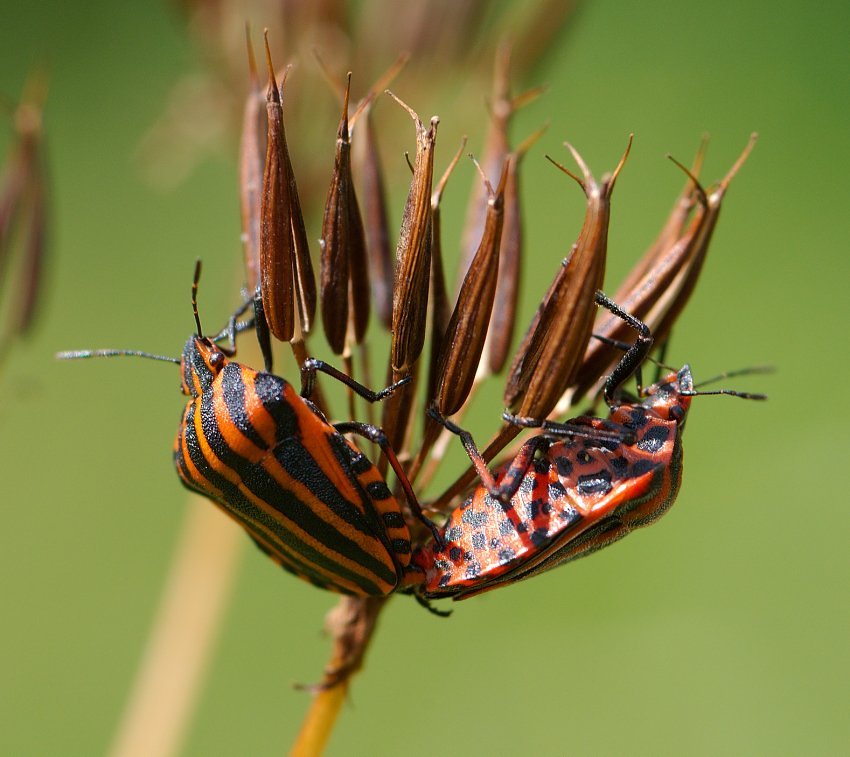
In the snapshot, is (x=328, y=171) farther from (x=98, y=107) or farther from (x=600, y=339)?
(x=98, y=107)

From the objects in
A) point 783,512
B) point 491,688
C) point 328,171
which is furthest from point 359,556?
point 783,512

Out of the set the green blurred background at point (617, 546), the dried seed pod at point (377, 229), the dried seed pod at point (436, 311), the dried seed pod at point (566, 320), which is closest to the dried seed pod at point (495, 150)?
the dried seed pod at point (377, 229)

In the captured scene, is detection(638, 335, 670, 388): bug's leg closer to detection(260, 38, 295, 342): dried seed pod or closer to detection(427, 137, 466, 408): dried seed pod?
detection(427, 137, 466, 408): dried seed pod

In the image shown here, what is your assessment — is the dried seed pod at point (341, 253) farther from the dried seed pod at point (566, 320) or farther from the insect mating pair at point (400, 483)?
the dried seed pod at point (566, 320)

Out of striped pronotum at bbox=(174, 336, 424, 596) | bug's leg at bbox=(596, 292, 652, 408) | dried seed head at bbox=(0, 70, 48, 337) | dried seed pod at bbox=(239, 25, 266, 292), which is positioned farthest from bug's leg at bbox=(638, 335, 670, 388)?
dried seed head at bbox=(0, 70, 48, 337)

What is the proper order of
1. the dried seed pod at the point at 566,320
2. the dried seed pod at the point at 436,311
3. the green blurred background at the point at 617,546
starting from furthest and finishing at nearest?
the green blurred background at the point at 617,546 < the dried seed pod at the point at 436,311 < the dried seed pod at the point at 566,320
